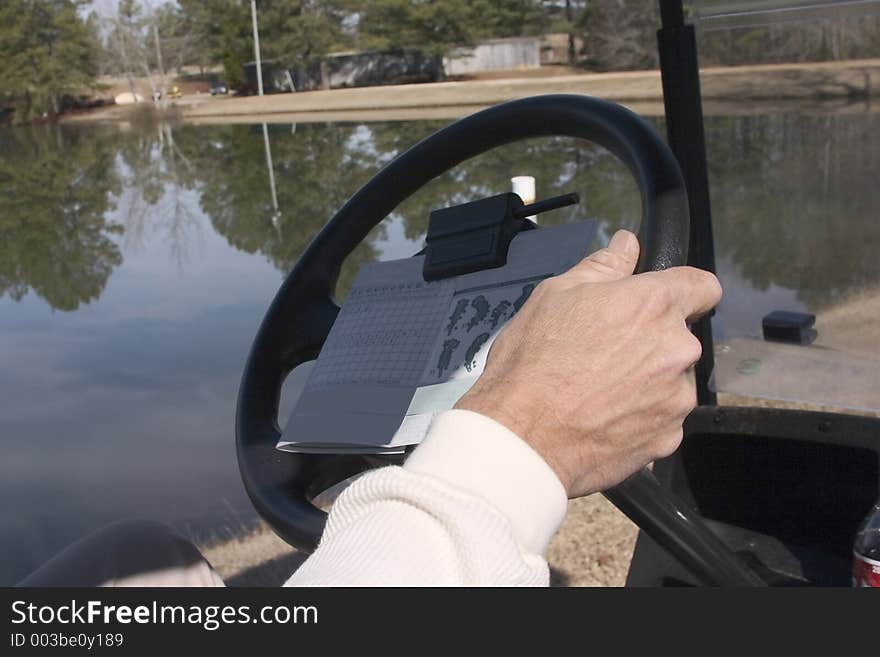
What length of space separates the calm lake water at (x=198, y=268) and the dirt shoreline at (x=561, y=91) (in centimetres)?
6

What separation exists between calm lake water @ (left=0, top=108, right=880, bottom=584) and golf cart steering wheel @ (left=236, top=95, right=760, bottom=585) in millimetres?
735

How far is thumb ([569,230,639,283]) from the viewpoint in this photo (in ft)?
2.57

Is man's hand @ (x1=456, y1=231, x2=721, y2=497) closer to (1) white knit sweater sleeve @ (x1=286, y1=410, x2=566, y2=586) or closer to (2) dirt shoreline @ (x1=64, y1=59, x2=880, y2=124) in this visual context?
(1) white knit sweater sleeve @ (x1=286, y1=410, x2=566, y2=586)

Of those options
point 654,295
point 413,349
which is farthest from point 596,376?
point 413,349

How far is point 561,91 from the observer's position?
13.4m

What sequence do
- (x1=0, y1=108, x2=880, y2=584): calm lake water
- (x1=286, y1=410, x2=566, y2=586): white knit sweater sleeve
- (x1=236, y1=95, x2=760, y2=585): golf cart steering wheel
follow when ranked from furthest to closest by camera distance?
(x1=0, y1=108, x2=880, y2=584): calm lake water < (x1=236, y1=95, x2=760, y2=585): golf cart steering wheel < (x1=286, y1=410, x2=566, y2=586): white knit sweater sleeve

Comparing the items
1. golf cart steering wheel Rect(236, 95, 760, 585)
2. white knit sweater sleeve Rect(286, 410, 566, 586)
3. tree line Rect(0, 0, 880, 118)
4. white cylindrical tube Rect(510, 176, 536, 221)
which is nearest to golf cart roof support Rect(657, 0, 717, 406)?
white cylindrical tube Rect(510, 176, 536, 221)

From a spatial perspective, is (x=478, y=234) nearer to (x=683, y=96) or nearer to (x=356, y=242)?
(x=356, y=242)

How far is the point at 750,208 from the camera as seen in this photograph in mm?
1871

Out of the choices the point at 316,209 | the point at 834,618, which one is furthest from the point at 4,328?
the point at 834,618

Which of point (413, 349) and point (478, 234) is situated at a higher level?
point (478, 234)

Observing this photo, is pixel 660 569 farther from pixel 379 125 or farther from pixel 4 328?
pixel 379 125

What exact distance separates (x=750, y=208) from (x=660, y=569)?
81cm

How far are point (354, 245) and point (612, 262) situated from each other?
544 millimetres
